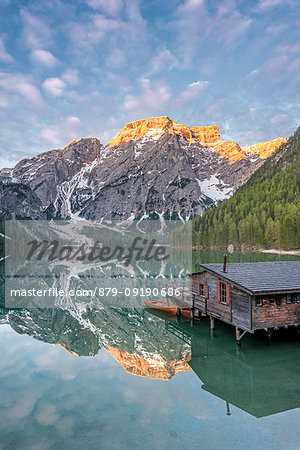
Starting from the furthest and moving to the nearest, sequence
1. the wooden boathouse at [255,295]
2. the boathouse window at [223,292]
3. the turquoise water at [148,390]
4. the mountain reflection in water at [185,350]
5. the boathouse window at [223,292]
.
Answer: the boathouse window at [223,292] → the boathouse window at [223,292] → the wooden boathouse at [255,295] → the mountain reflection in water at [185,350] → the turquoise water at [148,390]

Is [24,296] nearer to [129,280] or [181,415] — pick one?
[129,280]

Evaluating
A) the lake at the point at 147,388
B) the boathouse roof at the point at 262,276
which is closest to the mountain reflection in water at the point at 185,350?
the lake at the point at 147,388

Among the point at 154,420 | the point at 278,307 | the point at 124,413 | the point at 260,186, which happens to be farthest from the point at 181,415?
the point at 260,186

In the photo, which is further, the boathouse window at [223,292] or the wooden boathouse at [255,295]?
the boathouse window at [223,292]

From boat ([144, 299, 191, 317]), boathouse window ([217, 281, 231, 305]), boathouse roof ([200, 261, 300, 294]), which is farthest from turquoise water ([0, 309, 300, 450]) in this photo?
boathouse roof ([200, 261, 300, 294])

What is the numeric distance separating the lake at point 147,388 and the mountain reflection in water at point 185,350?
84 mm

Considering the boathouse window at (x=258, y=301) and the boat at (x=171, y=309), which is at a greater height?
the boathouse window at (x=258, y=301)

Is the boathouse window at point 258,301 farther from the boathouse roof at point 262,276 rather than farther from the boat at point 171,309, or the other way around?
the boat at point 171,309

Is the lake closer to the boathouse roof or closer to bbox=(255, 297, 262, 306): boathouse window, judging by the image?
bbox=(255, 297, 262, 306): boathouse window

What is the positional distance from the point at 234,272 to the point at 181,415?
41.4 ft

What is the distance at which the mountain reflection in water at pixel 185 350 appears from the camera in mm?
17641

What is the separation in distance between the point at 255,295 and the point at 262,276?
9.68 ft

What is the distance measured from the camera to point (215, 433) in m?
13.7

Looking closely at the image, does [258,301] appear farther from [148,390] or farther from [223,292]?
[148,390]
